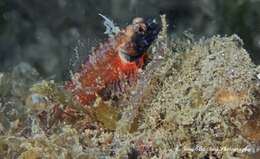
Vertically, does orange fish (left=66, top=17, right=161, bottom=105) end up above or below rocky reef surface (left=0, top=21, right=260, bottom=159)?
above

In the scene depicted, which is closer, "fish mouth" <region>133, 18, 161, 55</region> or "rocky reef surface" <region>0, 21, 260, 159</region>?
"rocky reef surface" <region>0, 21, 260, 159</region>

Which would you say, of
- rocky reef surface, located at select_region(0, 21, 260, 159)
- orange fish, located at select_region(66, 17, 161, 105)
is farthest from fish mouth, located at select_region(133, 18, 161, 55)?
rocky reef surface, located at select_region(0, 21, 260, 159)

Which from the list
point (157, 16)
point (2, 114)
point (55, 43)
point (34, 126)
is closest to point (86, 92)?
point (34, 126)

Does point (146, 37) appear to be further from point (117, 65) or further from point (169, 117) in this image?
point (169, 117)

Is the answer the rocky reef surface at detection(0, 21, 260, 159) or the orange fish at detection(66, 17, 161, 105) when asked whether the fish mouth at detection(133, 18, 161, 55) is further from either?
the rocky reef surface at detection(0, 21, 260, 159)

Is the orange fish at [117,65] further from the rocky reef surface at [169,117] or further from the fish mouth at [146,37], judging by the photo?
the rocky reef surface at [169,117]

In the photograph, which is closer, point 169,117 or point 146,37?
point 169,117

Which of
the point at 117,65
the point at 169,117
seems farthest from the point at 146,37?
the point at 169,117
